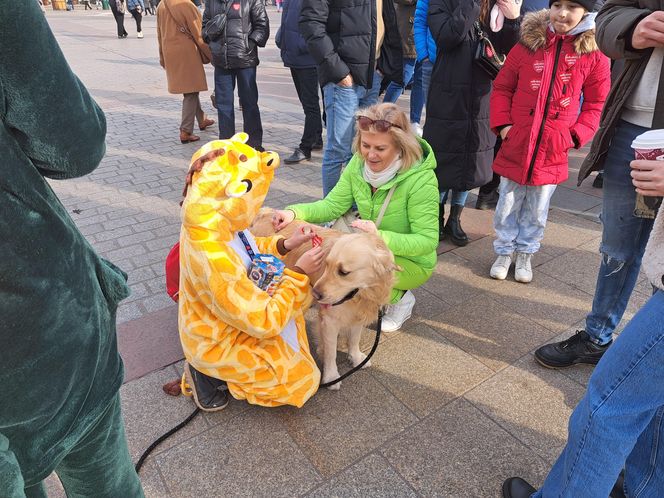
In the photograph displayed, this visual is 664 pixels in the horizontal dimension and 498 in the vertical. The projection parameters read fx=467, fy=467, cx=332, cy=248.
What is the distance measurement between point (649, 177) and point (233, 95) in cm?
581

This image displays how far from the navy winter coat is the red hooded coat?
324 cm

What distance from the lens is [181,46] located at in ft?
23.0

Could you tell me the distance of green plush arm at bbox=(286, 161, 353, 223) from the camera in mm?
3252

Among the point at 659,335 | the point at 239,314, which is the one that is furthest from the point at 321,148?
the point at 659,335

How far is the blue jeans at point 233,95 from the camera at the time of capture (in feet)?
21.0

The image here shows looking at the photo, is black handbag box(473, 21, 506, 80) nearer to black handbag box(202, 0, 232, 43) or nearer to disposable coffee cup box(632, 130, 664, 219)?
disposable coffee cup box(632, 130, 664, 219)

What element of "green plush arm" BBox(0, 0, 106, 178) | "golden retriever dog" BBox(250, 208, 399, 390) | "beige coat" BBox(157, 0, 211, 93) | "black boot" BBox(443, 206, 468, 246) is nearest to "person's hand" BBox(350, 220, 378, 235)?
"golden retriever dog" BBox(250, 208, 399, 390)

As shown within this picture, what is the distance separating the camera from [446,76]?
12.8 ft

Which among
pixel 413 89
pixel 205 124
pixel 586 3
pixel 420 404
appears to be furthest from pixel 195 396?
pixel 205 124

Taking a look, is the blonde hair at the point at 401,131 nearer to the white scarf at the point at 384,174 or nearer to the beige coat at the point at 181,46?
the white scarf at the point at 384,174

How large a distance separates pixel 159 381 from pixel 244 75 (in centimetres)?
477

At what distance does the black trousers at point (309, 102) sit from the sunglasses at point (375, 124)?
3.62 meters

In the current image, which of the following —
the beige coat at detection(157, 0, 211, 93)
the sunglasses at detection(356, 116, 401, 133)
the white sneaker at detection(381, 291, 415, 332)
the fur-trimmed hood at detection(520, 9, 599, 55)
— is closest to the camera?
the sunglasses at detection(356, 116, 401, 133)

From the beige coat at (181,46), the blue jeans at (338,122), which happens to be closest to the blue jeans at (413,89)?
the blue jeans at (338,122)
